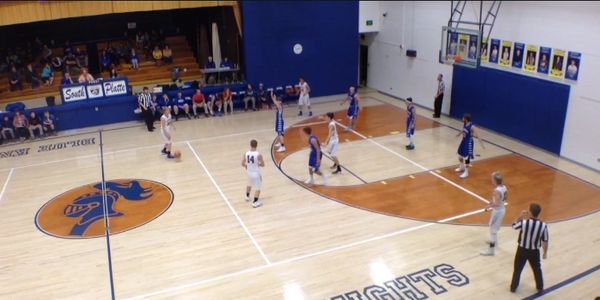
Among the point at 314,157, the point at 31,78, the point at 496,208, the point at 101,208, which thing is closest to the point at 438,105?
the point at 314,157

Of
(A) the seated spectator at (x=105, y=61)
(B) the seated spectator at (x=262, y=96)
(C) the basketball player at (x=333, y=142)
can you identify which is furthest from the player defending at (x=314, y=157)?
(A) the seated spectator at (x=105, y=61)

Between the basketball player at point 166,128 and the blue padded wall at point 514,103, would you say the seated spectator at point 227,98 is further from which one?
the blue padded wall at point 514,103

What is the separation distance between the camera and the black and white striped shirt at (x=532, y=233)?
750cm

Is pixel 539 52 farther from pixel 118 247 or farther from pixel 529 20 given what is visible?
pixel 118 247

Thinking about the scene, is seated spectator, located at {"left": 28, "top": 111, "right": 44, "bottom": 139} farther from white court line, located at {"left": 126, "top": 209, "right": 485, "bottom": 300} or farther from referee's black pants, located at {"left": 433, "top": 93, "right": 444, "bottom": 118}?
referee's black pants, located at {"left": 433, "top": 93, "right": 444, "bottom": 118}

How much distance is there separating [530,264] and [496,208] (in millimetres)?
1332

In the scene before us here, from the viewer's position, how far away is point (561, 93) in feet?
47.3

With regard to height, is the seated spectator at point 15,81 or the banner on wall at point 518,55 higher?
the banner on wall at point 518,55

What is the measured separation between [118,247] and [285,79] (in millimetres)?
12918

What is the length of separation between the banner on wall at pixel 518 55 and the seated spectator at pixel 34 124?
16.3m

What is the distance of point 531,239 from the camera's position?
7617mm

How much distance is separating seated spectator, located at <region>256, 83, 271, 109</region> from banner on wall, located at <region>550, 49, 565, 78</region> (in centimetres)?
1084

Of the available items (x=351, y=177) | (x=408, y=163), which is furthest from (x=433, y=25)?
(x=351, y=177)

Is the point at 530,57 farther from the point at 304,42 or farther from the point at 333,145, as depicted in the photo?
the point at 304,42
